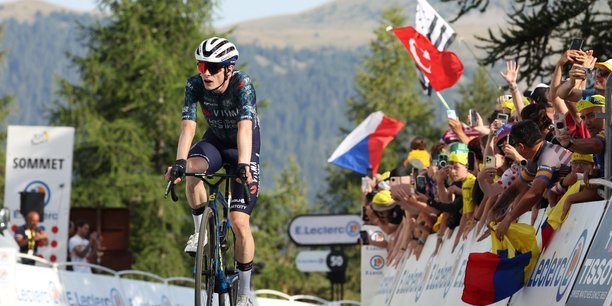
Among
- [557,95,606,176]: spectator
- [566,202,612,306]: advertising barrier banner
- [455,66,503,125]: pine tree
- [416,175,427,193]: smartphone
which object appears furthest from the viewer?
[455,66,503,125]: pine tree

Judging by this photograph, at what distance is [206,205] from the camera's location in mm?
10109

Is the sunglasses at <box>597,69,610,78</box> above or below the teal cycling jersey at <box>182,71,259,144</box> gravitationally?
above

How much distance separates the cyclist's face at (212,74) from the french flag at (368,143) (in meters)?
12.5

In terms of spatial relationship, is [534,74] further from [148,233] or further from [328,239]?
[148,233]

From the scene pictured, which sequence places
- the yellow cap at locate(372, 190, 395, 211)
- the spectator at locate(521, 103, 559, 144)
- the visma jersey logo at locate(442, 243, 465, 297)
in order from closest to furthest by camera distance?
1. the spectator at locate(521, 103, 559, 144)
2. the visma jersey logo at locate(442, 243, 465, 297)
3. the yellow cap at locate(372, 190, 395, 211)

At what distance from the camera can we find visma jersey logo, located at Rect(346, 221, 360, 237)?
30547 millimetres

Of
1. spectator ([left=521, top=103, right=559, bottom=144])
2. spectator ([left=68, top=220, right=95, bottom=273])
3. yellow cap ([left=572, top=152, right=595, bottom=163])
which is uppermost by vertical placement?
spectator ([left=521, top=103, right=559, bottom=144])

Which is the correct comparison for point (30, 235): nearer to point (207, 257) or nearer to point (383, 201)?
point (383, 201)

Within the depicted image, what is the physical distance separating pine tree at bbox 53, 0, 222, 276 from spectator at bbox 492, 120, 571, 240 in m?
44.5

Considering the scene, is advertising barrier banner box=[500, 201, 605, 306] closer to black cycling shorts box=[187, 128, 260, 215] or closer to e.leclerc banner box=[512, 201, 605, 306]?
e.leclerc banner box=[512, 201, 605, 306]

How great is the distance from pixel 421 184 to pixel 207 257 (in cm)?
615

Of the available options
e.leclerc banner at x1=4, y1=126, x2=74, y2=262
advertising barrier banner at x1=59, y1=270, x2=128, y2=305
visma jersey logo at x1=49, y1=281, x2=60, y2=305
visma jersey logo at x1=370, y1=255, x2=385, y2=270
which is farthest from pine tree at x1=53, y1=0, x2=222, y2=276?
visma jersey logo at x1=49, y1=281, x2=60, y2=305

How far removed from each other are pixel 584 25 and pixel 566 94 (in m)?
11.5

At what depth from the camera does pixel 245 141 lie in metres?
9.90
